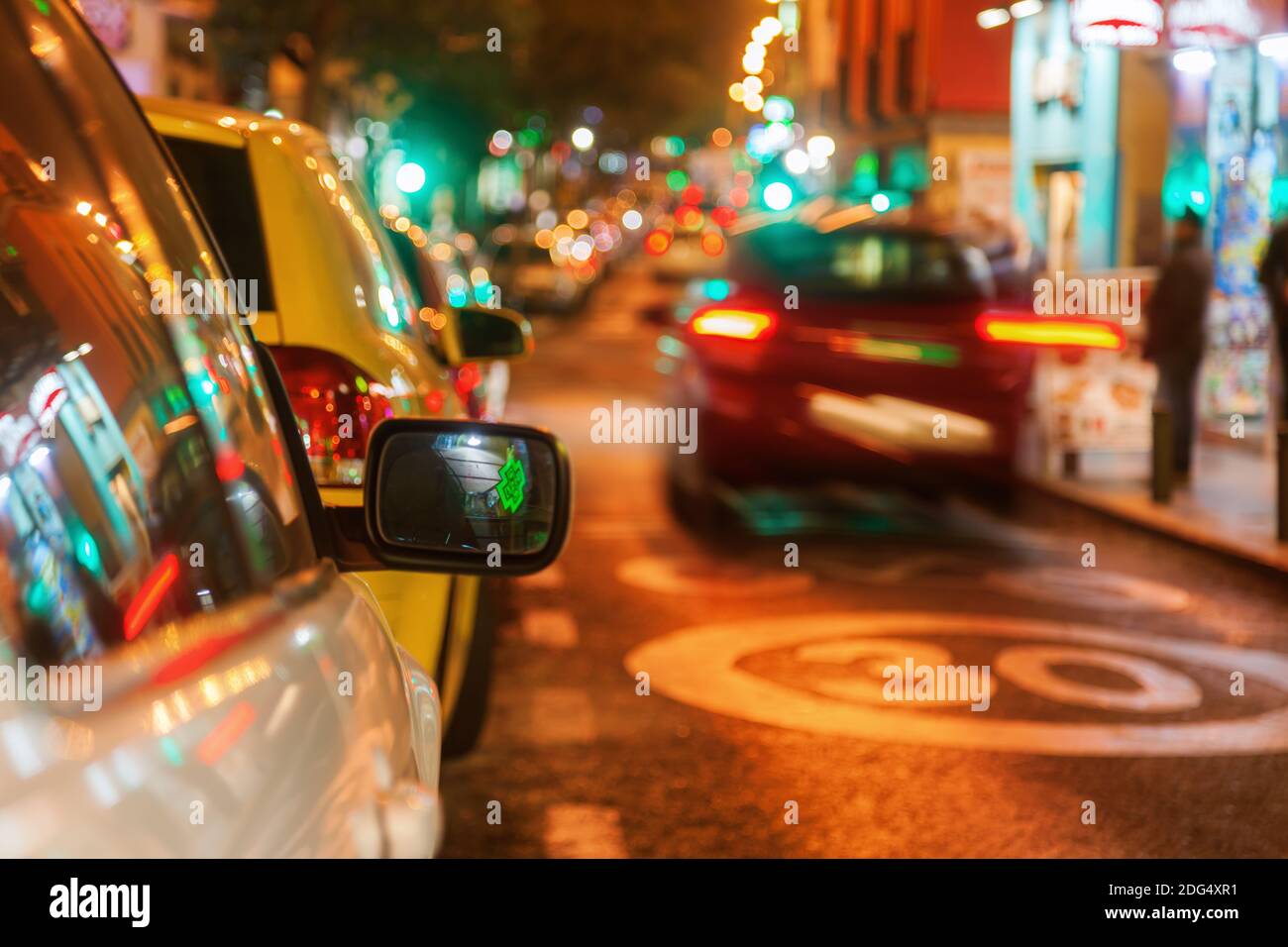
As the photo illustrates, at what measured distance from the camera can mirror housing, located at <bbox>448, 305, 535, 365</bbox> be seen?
666 cm

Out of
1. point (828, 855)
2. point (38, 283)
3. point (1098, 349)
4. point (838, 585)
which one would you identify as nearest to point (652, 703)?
point (828, 855)

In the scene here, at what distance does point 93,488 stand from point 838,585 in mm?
7742

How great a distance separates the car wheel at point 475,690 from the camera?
574 centimetres

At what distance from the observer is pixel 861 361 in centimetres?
1025

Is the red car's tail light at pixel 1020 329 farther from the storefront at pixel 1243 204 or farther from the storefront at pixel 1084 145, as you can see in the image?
the storefront at pixel 1084 145

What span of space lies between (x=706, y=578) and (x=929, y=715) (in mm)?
2888

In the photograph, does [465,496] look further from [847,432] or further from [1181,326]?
[1181,326]

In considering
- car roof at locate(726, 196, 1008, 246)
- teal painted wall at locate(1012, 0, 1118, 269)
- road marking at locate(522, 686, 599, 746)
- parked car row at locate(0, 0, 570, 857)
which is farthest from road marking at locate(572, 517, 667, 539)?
teal painted wall at locate(1012, 0, 1118, 269)

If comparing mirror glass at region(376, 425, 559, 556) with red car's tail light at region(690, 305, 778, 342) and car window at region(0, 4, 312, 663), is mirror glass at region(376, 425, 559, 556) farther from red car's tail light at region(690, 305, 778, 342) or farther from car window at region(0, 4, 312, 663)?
red car's tail light at region(690, 305, 778, 342)

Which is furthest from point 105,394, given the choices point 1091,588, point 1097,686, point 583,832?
point 1091,588

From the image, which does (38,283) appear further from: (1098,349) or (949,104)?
(949,104)

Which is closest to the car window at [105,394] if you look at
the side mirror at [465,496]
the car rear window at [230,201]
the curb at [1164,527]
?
the side mirror at [465,496]

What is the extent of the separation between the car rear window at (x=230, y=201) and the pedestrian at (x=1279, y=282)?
9.93 meters

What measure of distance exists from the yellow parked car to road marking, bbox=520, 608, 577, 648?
2.99 m
